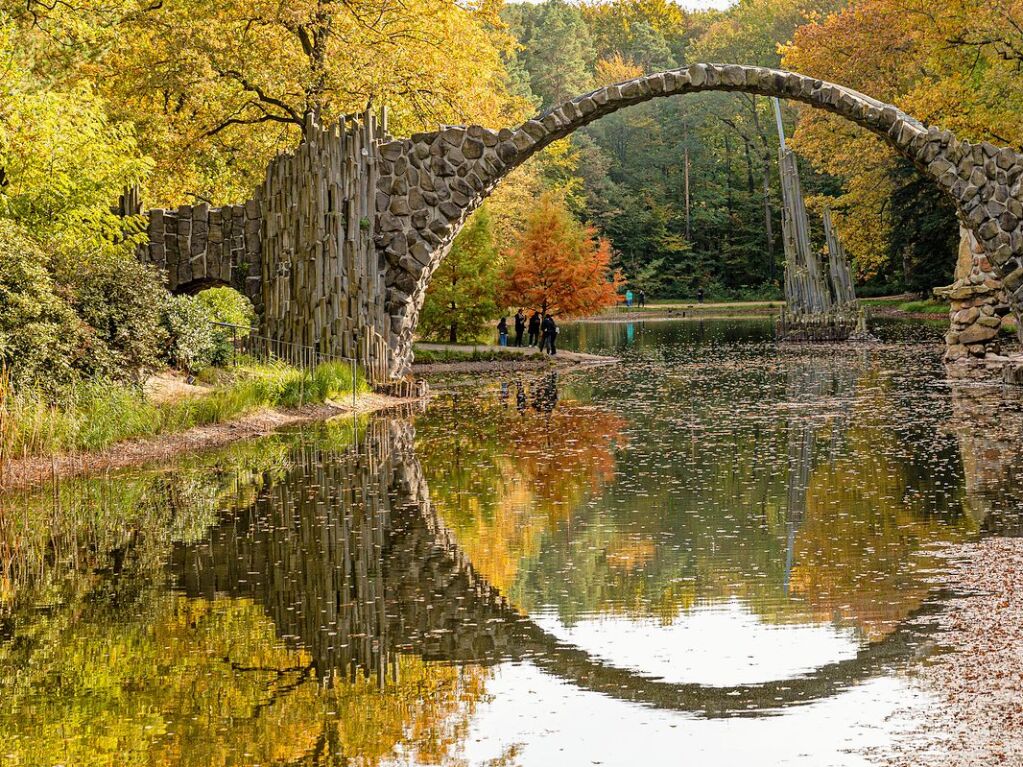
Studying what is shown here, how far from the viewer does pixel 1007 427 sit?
627 inches

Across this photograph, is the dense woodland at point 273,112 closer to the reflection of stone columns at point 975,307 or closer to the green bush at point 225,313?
the green bush at point 225,313

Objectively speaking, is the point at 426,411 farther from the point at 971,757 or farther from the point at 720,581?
the point at 971,757

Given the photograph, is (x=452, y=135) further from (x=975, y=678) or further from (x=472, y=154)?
(x=975, y=678)

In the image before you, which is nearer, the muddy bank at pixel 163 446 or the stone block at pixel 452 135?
the muddy bank at pixel 163 446

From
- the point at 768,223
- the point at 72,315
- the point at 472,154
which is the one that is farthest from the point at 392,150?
the point at 768,223

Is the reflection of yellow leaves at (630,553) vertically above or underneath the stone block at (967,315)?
underneath

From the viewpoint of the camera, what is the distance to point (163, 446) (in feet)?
50.9

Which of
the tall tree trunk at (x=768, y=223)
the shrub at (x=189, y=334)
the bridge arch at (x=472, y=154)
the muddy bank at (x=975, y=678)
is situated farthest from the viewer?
the tall tree trunk at (x=768, y=223)

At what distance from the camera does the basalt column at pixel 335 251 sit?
22.1 metres

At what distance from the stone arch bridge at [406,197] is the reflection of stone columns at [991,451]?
3269 millimetres

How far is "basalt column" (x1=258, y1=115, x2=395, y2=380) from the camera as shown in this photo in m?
22.1

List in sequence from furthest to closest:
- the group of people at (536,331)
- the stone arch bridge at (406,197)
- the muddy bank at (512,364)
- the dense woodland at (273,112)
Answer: the group of people at (536,331)
the muddy bank at (512,364)
the stone arch bridge at (406,197)
the dense woodland at (273,112)

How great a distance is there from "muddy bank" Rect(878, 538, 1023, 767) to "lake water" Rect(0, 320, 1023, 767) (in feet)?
0.40

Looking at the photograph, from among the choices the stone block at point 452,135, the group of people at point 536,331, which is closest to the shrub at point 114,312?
the stone block at point 452,135
